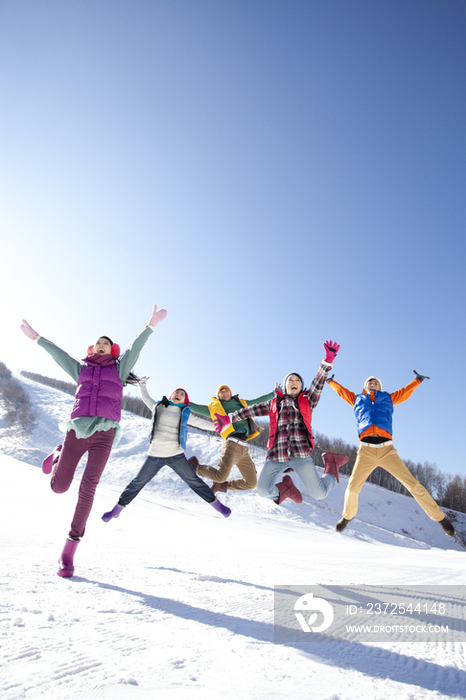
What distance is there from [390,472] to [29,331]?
5431mm

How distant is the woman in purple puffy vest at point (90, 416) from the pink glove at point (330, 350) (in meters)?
2.90

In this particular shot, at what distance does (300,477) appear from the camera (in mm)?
5133

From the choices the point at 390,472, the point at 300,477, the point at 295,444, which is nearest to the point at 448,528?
the point at 390,472

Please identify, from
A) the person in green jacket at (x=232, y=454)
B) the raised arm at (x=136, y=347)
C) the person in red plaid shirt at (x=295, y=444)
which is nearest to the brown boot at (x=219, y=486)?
the person in green jacket at (x=232, y=454)

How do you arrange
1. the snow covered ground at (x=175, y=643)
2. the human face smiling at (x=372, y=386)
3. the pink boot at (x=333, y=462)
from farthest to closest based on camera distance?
the human face smiling at (x=372, y=386) → the pink boot at (x=333, y=462) → the snow covered ground at (x=175, y=643)

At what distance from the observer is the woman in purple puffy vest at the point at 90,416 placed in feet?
11.7

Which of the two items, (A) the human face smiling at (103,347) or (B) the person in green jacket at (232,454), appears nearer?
(A) the human face smiling at (103,347)

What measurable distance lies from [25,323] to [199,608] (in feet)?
12.1

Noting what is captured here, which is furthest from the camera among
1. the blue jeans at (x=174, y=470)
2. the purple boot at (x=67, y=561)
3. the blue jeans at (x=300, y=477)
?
the blue jeans at (x=300, y=477)

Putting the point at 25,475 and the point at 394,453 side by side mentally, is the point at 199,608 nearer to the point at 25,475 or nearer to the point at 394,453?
the point at 394,453

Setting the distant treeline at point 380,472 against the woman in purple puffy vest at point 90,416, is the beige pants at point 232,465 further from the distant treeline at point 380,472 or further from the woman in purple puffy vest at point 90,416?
the distant treeline at point 380,472

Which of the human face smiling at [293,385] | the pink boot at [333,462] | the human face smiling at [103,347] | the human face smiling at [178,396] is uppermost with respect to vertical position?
the human face smiling at [293,385]

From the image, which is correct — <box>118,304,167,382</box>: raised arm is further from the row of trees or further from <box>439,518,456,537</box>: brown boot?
the row of trees

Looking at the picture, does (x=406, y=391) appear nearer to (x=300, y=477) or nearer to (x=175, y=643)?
(x=300, y=477)
